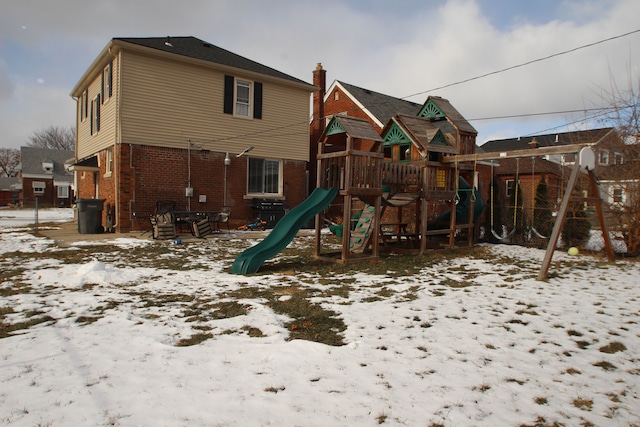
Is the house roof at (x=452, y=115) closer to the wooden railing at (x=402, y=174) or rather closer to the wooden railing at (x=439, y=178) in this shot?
the wooden railing at (x=439, y=178)

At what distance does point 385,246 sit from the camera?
1094cm

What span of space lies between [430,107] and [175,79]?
903 centimetres

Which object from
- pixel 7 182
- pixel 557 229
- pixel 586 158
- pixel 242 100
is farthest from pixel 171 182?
pixel 7 182

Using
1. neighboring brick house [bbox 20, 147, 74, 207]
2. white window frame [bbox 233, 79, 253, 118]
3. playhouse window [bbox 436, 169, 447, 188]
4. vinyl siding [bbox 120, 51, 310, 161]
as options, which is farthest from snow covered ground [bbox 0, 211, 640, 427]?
neighboring brick house [bbox 20, 147, 74, 207]

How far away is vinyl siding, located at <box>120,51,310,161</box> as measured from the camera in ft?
44.3

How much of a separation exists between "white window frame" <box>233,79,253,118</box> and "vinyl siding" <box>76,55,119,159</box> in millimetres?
4287

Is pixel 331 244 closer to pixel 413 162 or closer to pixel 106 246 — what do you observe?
pixel 413 162

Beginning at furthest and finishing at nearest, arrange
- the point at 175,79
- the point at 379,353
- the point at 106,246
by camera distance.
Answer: the point at 175,79 < the point at 106,246 < the point at 379,353

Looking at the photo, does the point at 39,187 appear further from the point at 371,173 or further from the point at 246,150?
the point at 371,173

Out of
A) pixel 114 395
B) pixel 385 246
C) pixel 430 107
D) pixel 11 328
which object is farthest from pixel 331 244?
pixel 114 395

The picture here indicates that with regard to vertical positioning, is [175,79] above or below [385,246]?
above

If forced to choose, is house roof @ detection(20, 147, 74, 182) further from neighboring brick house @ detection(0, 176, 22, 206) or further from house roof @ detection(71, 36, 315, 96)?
house roof @ detection(71, 36, 315, 96)

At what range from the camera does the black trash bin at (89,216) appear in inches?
522

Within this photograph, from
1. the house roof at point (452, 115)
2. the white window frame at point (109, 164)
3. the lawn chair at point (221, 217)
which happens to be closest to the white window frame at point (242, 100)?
the lawn chair at point (221, 217)
